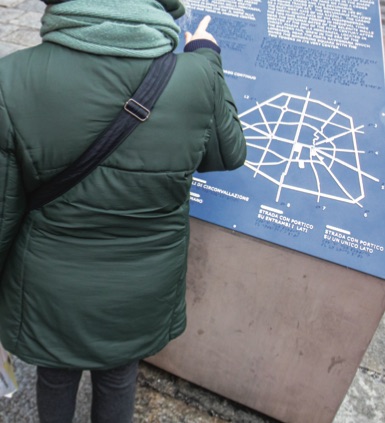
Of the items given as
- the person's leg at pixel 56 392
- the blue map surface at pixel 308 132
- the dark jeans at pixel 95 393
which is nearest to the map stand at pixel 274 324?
the blue map surface at pixel 308 132

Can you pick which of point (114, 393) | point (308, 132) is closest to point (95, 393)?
point (114, 393)

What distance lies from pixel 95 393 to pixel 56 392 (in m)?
0.16

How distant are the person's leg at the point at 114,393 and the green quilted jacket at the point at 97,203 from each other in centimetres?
18

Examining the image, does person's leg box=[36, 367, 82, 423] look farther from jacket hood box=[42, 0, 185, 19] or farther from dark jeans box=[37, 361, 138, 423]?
jacket hood box=[42, 0, 185, 19]

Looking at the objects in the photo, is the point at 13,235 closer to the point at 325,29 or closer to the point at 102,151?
the point at 102,151

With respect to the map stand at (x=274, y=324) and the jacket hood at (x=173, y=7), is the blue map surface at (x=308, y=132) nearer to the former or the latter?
the map stand at (x=274, y=324)

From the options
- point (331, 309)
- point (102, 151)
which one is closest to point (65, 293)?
point (102, 151)

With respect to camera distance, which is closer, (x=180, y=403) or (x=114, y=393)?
(x=114, y=393)

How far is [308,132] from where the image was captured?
6.63 feet

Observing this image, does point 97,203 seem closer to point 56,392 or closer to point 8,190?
point 8,190

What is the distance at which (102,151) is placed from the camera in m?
1.38

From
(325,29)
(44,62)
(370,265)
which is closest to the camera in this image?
(44,62)

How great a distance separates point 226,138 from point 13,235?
698 mm

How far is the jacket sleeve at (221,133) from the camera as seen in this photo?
1.53 metres
